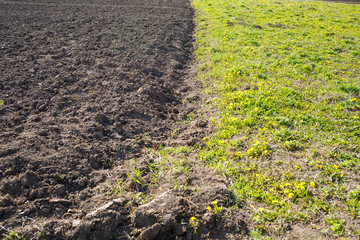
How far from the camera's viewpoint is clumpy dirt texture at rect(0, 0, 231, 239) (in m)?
2.71

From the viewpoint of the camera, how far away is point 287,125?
439cm

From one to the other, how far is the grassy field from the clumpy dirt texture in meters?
0.55

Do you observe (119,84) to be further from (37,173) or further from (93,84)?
(37,173)

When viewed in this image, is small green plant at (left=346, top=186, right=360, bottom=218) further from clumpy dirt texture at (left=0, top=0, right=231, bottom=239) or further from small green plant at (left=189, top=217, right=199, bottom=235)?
small green plant at (left=189, top=217, right=199, bottom=235)

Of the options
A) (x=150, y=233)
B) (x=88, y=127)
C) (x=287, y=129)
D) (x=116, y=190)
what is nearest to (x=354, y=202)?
(x=287, y=129)

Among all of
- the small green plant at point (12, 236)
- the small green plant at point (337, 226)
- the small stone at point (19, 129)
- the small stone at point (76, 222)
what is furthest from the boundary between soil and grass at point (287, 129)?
the small stone at point (19, 129)

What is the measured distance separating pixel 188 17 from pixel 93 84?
A: 371 inches

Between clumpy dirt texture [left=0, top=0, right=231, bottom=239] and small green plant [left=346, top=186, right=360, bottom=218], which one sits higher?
clumpy dirt texture [left=0, top=0, right=231, bottom=239]

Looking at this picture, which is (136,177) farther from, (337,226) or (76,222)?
(337,226)

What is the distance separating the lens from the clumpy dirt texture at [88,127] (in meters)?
2.71

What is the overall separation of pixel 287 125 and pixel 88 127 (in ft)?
11.5

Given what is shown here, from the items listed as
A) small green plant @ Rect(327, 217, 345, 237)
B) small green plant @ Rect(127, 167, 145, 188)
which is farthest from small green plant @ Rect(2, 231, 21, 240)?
small green plant @ Rect(327, 217, 345, 237)

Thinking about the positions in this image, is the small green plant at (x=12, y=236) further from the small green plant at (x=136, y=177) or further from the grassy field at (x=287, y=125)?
the grassy field at (x=287, y=125)

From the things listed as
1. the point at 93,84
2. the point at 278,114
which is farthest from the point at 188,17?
the point at 278,114
